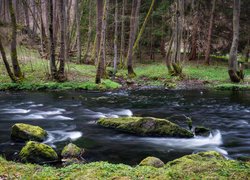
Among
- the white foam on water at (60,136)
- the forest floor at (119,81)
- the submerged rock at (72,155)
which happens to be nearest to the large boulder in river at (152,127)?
the white foam on water at (60,136)

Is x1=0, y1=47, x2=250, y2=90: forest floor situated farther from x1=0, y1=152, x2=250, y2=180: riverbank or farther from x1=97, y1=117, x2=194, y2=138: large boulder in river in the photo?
x1=0, y1=152, x2=250, y2=180: riverbank

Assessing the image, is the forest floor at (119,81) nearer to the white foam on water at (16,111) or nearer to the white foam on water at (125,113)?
the white foam on water at (16,111)

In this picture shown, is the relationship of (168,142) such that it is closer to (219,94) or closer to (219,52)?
(219,94)

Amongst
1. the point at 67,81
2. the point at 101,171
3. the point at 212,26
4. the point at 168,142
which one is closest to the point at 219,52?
the point at 212,26

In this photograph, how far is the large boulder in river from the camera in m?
9.94

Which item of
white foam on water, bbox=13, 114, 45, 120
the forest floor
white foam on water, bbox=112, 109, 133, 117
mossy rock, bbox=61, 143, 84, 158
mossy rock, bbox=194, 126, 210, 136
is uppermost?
the forest floor

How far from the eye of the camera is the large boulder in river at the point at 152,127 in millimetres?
9941

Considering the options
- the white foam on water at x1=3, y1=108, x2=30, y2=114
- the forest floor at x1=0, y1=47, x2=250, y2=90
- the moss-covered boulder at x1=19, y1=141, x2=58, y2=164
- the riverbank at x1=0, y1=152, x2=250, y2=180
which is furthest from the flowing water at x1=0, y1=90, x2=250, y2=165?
the riverbank at x1=0, y1=152, x2=250, y2=180

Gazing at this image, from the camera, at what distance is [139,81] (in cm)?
2427

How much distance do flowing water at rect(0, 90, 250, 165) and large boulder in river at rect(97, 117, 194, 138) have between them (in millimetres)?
293

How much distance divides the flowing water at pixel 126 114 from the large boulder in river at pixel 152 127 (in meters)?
0.29

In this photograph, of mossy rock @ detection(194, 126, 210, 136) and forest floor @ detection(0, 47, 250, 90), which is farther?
forest floor @ detection(0, 47, 250, 90)

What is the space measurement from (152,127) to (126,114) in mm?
3609

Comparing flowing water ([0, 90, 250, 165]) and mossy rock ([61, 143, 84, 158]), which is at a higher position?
mossy rock ([61, 143, 84, 158])
